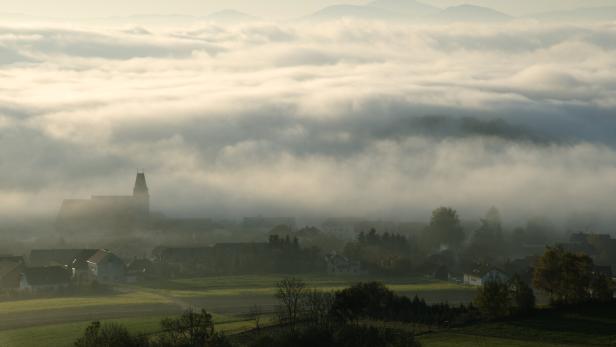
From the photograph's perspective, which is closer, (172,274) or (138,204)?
(172,274)

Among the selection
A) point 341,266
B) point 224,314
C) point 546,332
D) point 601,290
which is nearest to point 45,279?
point 224,314

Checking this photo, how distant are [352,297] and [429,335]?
7843 mm

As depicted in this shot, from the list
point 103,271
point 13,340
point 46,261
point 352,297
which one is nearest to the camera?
point 13,340

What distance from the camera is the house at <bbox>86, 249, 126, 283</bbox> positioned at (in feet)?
301

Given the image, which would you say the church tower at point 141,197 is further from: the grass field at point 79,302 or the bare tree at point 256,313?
the bare tree at point 256,313

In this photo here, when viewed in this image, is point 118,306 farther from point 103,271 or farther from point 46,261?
point 46,261

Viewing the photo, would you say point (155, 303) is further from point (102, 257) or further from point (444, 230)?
point (444, 230)

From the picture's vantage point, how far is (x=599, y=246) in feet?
359

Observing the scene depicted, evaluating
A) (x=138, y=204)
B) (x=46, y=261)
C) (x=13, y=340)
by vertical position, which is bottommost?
(x=13, y=340)

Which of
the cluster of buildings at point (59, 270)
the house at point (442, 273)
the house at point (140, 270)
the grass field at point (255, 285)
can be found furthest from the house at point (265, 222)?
the grass field at point (255, 285)

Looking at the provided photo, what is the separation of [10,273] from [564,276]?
45.7 m

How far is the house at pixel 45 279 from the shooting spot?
8400 centimetres

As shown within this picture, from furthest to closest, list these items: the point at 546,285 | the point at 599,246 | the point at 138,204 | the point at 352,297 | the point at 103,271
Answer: the point at 138,204, the point at 599,246, the point at 103,271, the point at 546,285, the point at 352,297

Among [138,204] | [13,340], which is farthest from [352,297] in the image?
[138,204]
